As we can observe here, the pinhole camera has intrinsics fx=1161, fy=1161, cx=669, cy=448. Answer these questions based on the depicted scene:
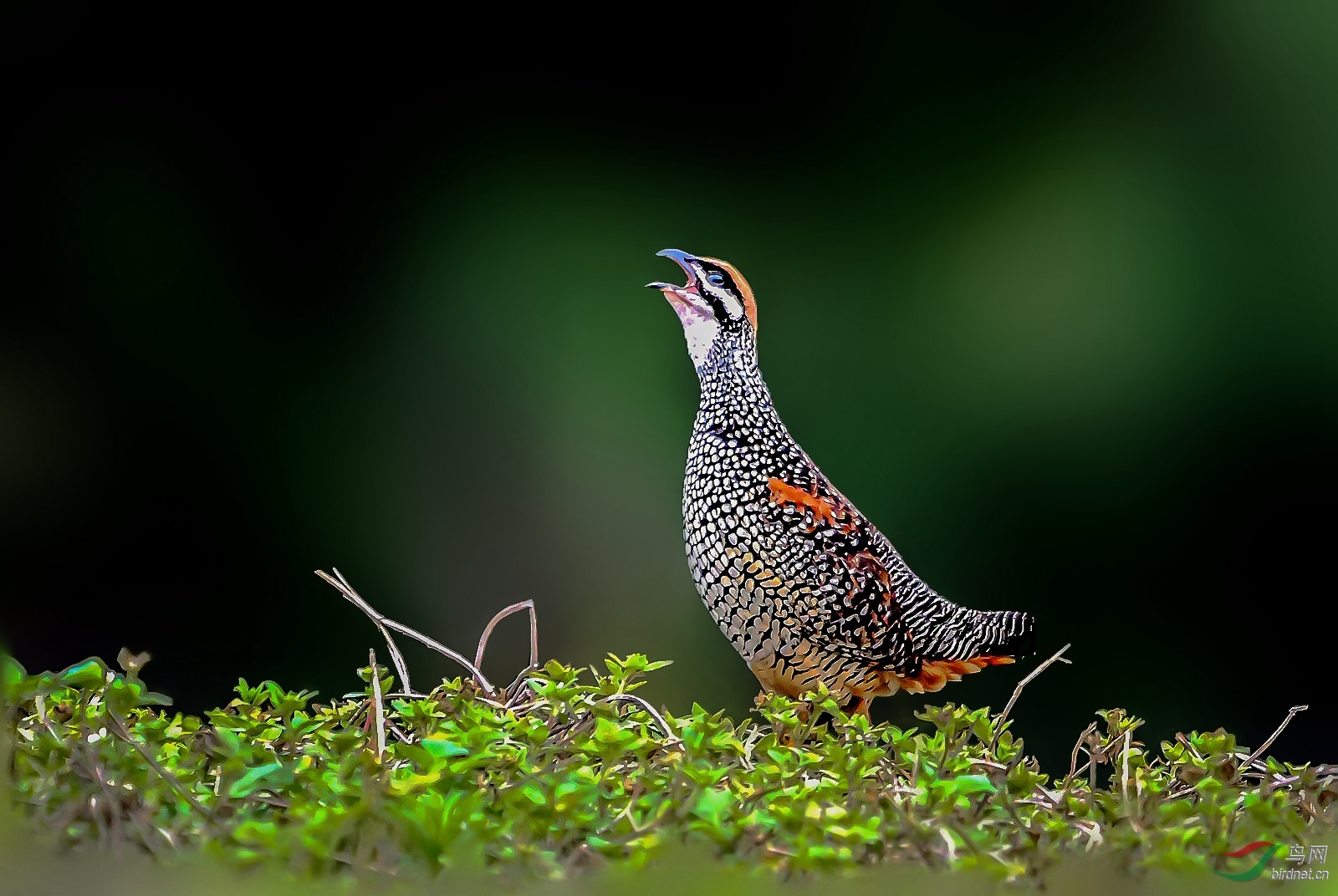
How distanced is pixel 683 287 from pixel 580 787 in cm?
97

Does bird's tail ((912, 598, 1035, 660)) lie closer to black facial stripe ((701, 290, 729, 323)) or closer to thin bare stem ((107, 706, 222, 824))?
black facial stripe ((701, 290, 729, 323))

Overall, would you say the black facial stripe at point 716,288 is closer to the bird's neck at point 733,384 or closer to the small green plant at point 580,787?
the bird's neck at point 733,384

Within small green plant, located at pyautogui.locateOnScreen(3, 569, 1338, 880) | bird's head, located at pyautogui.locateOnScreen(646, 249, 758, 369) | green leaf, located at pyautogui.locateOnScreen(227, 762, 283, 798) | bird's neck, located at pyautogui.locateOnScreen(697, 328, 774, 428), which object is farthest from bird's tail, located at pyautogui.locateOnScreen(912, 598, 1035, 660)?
green leaf, located at pyautogui.locateOnScreen(227, 762, 283, 798)

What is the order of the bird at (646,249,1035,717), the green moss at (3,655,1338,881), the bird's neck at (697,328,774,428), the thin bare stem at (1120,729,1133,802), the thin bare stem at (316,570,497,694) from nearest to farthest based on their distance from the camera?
1. the green moss at (3,655,1338,881)
2. the thin bare stem at (1120,729,1133,802)
3. the thin bare stem at (316,570,497,694)
4. the bird at (646,249,1035,717)
5. the bird's neck at (697,328,774,428)

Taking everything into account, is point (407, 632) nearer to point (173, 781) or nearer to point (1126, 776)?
point (173, 781)

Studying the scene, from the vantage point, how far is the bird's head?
6.02 feet

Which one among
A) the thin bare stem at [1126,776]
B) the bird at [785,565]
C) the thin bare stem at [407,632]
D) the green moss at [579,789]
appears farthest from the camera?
the bird at [785,565]

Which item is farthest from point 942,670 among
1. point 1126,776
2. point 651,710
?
point 651,710

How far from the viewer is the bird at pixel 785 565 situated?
1720 mm

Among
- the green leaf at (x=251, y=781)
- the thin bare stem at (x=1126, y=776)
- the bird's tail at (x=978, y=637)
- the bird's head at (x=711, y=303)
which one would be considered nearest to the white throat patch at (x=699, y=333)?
the bird's head at (x=711, y=303)

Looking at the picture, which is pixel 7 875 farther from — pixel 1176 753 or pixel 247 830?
pixel 1176 753

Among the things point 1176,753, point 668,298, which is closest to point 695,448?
point 668,298

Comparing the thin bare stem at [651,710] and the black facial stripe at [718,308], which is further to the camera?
the black facial stripe at [718,308]

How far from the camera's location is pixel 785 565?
1716mm
